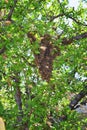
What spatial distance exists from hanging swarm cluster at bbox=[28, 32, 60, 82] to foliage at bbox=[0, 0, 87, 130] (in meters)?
0.37

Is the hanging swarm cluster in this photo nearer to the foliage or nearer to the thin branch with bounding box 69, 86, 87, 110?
the foliage

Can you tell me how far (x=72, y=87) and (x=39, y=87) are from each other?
337 cm

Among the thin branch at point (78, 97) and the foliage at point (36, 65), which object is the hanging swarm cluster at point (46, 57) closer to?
the foliage at point (36, 65)

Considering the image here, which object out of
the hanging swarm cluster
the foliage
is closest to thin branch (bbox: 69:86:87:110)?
the foliage

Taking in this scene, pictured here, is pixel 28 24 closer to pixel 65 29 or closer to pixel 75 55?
pixel 75 55

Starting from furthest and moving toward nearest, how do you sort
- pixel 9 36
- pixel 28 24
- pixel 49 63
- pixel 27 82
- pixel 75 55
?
pixel 49 63, pixel 75 55, pixel 27 82, pixel 28 24, pixel 9 36

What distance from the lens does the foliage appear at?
9.01 m

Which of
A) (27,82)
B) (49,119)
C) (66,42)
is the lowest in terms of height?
(49,119)

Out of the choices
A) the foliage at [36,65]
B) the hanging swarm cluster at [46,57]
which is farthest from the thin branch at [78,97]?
the hanging swarm cluster at [46,57]

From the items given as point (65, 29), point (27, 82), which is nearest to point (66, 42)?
point (65, 29)

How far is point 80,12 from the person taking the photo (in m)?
15.0

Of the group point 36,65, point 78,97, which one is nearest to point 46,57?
point 36,65

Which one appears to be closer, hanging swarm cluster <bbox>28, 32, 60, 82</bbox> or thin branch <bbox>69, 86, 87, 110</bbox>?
hanging swarm cluster <bbox>28, 32, 60, 82</bbox>

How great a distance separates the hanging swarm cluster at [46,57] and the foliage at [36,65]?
0.37 metres
